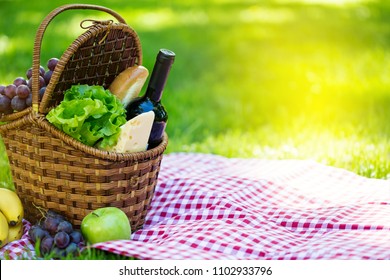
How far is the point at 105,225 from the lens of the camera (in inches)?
116

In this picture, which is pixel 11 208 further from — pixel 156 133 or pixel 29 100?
pixel 156 133

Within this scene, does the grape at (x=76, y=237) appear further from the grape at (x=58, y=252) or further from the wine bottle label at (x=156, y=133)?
the wine bottle label at (x=156, y=133)

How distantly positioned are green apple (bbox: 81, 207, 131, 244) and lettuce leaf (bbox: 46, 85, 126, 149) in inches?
11.3

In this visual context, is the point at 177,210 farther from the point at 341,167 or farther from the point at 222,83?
the point at 222,83

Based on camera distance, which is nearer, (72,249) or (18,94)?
(72,249)

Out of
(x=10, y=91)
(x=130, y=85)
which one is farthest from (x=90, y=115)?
(x=10, y=91)

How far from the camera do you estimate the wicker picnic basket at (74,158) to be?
3012mm

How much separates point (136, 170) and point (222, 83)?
→ 3.65 meters

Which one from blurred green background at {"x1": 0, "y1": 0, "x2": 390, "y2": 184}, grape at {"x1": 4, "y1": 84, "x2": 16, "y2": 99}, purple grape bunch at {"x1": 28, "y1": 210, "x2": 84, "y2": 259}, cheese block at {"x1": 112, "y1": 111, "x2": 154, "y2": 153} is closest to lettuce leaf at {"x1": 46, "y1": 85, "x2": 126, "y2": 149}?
cheese block at {"x1": 112, "y1": 111, "x2": 154, "y2": 153}

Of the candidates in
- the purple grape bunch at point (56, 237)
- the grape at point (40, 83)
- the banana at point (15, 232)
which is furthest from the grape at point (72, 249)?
the grape at point (40, 83)

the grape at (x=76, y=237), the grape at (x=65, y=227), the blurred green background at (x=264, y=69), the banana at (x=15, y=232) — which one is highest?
the grape at (x=65, y=227)

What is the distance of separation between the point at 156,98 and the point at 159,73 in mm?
115

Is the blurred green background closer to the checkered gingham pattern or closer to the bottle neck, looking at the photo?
the checkered gingham pattern

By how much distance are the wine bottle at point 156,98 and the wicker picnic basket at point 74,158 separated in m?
0.12
